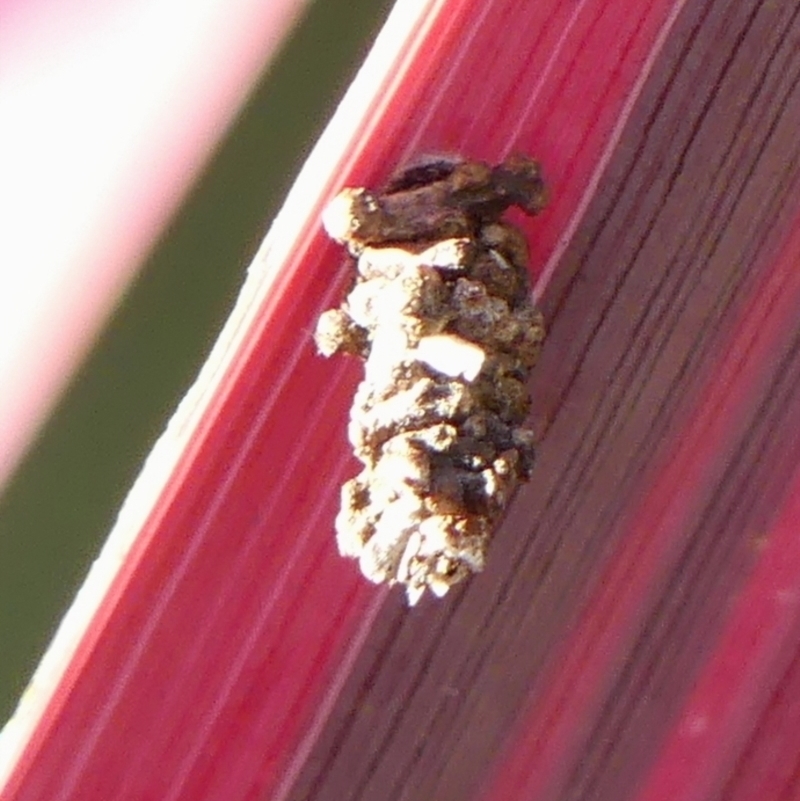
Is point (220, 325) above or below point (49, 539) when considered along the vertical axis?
above

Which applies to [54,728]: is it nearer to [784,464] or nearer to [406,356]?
[406,356]

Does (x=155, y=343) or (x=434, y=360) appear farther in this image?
(x=155, y=343)

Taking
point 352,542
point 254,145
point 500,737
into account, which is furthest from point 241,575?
point 254,145

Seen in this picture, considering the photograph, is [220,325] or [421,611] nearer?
[421,611]

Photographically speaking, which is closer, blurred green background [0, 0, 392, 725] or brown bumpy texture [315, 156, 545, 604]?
brown bumpy texture [315, 156, 545, 604]
